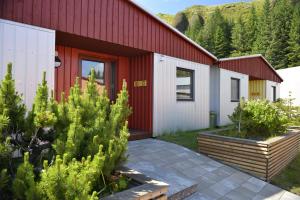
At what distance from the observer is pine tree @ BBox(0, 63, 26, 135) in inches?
107

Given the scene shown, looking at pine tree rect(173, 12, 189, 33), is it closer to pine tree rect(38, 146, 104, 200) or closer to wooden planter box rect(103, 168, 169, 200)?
wooden planter box rect(103, 168, 169, 200)

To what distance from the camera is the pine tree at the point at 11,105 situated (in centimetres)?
272

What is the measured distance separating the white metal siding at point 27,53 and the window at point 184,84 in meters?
4.40

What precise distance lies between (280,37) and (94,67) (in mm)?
36207

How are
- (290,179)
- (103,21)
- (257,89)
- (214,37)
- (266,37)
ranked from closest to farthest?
(290,179) → (103,21) → (257,89) → (266,37) → (214,37)

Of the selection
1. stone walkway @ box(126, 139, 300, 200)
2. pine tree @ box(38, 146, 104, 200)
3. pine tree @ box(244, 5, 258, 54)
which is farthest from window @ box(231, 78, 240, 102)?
pine tree @ box(244, 5, 258, 54)

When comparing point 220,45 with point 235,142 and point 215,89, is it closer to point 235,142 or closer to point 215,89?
point 215,89

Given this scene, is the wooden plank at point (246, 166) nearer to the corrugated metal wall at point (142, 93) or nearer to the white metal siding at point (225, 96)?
the corrugated metal wall at point (142, 93)

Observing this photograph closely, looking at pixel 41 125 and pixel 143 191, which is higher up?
pixel 41 125

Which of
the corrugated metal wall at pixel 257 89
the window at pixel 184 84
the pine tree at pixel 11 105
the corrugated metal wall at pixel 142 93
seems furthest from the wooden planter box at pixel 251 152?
the corrugated metal wall at pixel 257 89

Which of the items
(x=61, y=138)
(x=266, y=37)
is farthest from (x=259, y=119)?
(x=266, y=37)

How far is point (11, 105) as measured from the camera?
2.84m

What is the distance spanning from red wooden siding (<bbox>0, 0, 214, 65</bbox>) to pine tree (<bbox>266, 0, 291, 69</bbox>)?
31.2 metres

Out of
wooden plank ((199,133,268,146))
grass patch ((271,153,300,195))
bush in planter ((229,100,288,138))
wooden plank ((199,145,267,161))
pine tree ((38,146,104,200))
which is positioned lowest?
grass patch ((271,153,300,195))
